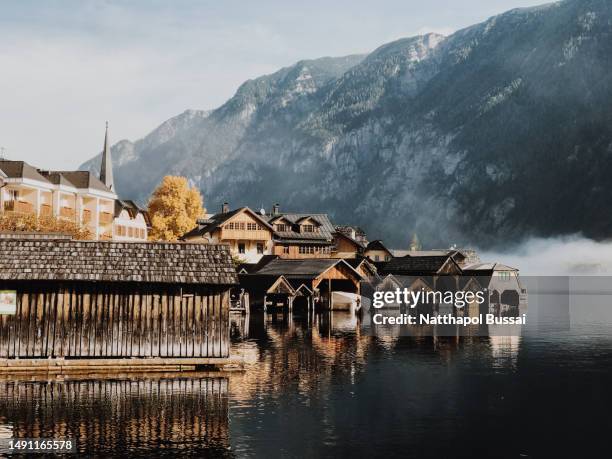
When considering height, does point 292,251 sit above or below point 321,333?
above

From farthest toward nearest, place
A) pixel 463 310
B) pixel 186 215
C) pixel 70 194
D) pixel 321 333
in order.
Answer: pixel 186 215 < pixel 463 310 < pixel 70 194 < pixel 321 333

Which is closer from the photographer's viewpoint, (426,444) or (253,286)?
(426,444)

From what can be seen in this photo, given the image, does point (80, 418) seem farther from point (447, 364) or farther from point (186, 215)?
point (186, 215)

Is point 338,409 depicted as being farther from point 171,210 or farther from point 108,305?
point 171,210

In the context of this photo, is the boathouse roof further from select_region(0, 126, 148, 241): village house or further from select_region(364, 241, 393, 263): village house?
select_region(364, 241, 393, 263): village house

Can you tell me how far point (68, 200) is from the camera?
97.5 meters

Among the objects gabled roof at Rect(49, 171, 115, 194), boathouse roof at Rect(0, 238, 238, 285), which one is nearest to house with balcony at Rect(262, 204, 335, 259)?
gabled roof at Rect(49, 171, 115, 194)

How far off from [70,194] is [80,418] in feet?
244

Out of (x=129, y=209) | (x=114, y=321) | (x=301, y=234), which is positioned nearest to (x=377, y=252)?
(x=301, y=234)

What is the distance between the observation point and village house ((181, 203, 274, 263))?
12158 cm

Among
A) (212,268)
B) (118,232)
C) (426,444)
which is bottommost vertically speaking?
(426,444)

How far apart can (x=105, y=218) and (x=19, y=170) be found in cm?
1988

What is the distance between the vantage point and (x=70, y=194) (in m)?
96.9

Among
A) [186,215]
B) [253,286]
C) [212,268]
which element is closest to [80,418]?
[212,268]
